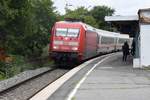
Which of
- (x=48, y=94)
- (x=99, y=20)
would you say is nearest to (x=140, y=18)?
(x=48, y=94)

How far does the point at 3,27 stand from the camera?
1458 inches

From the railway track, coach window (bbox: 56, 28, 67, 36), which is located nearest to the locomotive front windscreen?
coach window (bbox: 56, 28, 67, 36)

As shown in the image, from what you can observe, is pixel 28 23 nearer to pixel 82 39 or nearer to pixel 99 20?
pixel 82 39

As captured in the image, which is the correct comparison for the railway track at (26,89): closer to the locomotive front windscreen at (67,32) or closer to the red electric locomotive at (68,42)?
the red electric locomotive at (68,42)

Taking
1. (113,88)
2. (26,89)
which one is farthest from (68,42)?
(113,88)

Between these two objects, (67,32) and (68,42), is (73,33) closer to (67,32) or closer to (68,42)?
(67,32)

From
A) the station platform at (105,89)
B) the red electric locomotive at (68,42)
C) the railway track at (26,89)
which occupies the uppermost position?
the red electric locomotive at (68,42)

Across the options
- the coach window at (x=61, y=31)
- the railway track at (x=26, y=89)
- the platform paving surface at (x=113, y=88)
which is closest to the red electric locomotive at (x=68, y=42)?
the coach window at (x=61, y=31)

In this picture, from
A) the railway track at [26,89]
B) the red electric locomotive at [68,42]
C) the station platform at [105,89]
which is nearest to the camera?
the station platform at [105,89]

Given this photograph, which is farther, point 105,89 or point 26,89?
point 26,89

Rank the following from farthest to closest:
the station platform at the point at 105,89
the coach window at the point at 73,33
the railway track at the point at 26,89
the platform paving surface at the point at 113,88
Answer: the coach window at the point at 73,33 → the railway track at the point at 26,89 → the station platform at the point at 105,89 → the platform paving surface at the point at 113,88

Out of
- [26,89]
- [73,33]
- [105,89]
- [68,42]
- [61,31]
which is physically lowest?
[26,89]

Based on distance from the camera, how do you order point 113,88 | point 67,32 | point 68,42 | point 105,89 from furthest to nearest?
1. point 67,32
2. point 68,42
3. point 113,88
4. point 105,89

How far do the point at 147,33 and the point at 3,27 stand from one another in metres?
10.6
